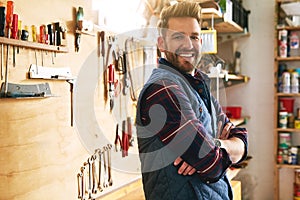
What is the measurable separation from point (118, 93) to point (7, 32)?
864 millimetres

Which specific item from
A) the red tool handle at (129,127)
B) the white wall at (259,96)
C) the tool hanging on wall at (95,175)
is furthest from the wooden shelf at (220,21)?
the tool hanging on wall at (95,175)

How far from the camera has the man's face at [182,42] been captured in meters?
1.34

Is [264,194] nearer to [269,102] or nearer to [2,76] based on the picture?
[269,102]

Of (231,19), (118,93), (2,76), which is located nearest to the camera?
(2,76)

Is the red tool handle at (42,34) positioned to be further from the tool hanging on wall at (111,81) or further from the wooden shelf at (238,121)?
the wooden shelf at (238,121)

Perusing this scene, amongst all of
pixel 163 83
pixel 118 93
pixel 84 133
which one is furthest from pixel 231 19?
pixel 163 83

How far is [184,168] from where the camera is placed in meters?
1.21

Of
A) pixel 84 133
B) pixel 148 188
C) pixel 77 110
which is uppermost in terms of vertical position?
pixel 77 110

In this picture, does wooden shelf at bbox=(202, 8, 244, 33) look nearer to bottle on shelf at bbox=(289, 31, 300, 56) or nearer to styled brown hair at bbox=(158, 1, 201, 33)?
bottle on shelf at bbox=(289, 31, 300, 56)

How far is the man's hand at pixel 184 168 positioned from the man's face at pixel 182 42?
1.10 feet

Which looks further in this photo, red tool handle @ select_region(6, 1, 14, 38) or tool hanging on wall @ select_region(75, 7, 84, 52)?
tool hanging on wall @ select_region(75, 7, 84, 52)

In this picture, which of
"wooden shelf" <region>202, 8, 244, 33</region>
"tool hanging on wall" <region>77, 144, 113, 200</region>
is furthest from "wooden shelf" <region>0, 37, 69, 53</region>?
"wooden shelf" <region>202, 8, 244, 33</region>

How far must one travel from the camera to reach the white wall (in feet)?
11.9

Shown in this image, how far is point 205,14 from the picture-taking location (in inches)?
102
